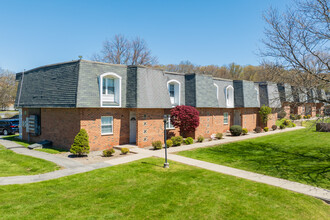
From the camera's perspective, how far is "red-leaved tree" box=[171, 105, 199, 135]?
19.6 meters

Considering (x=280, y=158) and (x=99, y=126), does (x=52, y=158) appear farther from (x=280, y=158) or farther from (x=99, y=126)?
(x=280, y=158)

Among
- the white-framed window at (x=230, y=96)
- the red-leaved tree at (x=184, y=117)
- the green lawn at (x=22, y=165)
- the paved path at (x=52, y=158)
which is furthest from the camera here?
the white-framed window at (x=230, y=96)

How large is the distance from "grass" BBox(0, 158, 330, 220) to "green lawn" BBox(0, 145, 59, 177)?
2344mm

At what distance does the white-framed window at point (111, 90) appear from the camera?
665 inches

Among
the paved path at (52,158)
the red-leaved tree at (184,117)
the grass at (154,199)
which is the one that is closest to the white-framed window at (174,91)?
the red-leaved tree at (184,117)

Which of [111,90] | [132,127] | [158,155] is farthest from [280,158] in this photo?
[111,90]

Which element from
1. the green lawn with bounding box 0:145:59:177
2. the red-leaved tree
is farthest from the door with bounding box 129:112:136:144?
the green lawn with bounding box 0:145:59:177

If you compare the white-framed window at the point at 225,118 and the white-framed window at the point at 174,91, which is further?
the white-framed window at the point at 225,118

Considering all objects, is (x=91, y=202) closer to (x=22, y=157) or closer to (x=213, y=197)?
(x=213, y=197)

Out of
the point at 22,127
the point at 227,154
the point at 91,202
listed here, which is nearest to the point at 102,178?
the point at 91,202

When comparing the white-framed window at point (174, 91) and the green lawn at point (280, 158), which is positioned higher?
the white-framed window at point (174, 91)

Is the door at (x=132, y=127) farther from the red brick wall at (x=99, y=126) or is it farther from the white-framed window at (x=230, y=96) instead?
the white-framed window at (x=230, y=96)

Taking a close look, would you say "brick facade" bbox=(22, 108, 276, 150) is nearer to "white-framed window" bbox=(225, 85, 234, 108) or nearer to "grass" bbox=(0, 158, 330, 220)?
"grass" bbox=(0, 158, 330, 220)

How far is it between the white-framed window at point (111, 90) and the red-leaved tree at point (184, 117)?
5161 mm
